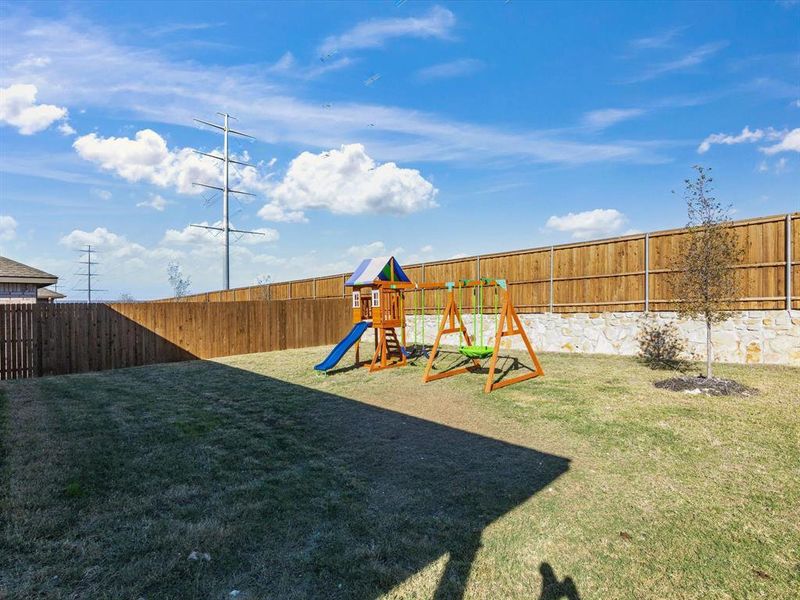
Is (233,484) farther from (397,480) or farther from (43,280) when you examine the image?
(43,280)

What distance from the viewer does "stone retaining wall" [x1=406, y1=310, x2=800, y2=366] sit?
8802 millimetres

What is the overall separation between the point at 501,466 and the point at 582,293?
9.29 meters

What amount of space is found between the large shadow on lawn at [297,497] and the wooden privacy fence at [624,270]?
807 centimetres

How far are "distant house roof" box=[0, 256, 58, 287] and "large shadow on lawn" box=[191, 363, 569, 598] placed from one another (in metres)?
13.2

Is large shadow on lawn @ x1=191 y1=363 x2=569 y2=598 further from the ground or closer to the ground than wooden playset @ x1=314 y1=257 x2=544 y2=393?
closer to the ground

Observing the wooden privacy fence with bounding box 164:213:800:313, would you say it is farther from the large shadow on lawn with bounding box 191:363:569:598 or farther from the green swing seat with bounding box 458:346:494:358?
the large shadow on lawn with bounding box 191:363:569:598

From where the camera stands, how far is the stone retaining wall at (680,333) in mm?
8802

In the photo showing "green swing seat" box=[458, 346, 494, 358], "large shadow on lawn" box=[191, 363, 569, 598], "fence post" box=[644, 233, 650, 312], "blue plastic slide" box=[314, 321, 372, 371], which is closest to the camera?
"large shadow on lawn" box=[191, 363, 569, 598]

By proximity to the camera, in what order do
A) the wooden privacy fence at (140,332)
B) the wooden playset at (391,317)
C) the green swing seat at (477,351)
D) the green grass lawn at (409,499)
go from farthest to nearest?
1. the wooden privacy fence at (140,332)
2. the wooden playset at (391,317)
3. the green swing seat at (477,351)
4. the green grass lawn at (409,499)

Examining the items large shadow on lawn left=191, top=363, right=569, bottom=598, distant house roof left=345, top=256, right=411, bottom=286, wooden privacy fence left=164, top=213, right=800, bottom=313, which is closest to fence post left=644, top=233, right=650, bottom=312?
wooden privacy fence left=164, top=213, right=800, bottom=313

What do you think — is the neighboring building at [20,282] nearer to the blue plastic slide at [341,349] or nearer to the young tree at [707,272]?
the blue plastic slide at [341,349]

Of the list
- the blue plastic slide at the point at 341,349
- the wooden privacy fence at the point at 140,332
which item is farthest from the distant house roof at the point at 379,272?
the wooden privacy fence at the point at 140,332

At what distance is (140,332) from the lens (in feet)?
40.5

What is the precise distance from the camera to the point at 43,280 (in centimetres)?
1412
